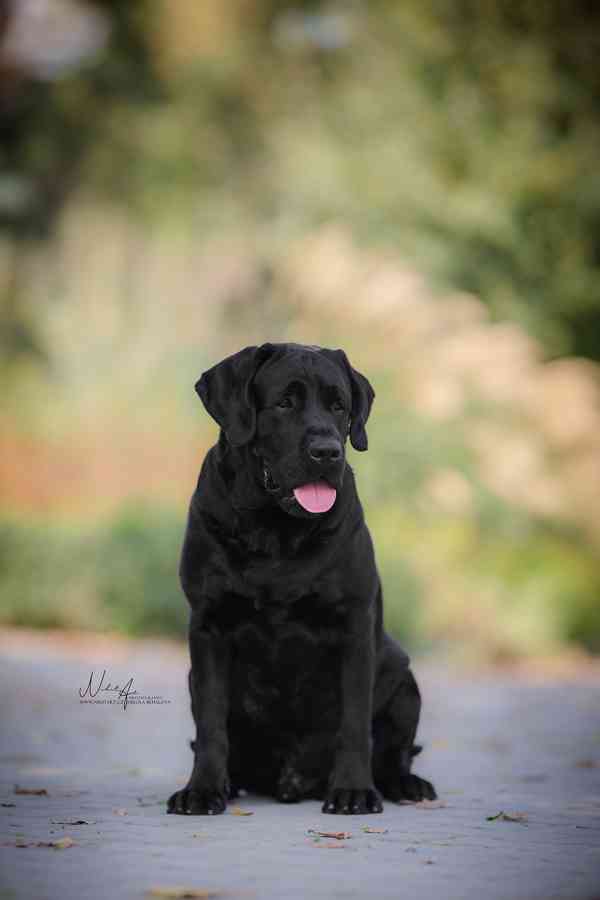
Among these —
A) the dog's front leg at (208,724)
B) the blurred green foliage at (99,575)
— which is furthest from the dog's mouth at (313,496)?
the blurred green foliage at (99,575)

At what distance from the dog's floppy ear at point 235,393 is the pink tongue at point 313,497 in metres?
0.23

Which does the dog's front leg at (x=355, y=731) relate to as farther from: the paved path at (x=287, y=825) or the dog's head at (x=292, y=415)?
the dog's head at (x=292, y=415)

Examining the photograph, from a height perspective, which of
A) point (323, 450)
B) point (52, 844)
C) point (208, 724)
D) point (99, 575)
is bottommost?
point (52, 844)

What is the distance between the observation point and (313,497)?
3.91m

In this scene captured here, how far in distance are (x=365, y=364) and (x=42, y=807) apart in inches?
406

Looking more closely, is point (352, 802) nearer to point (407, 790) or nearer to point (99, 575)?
point (407, 790)

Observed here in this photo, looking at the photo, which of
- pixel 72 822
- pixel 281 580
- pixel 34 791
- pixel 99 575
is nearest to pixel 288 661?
pixel 281 580

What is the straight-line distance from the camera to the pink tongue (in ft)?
12.8

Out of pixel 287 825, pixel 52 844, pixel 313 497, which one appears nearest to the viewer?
pixel 52 844

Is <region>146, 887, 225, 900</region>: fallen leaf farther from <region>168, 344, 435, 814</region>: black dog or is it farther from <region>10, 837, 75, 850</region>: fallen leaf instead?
<region>168, 344, 435, 814</region>: black dog

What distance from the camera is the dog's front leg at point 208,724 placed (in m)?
3.98

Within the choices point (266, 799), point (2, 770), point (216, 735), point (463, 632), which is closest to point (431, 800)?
point (266, 799)

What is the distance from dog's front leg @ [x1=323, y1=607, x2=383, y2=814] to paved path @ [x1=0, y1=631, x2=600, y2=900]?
0.08m

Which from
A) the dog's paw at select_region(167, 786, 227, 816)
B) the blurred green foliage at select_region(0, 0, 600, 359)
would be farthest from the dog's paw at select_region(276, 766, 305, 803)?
the blurred green foliage at select_region(0, 0, 600, 359)
